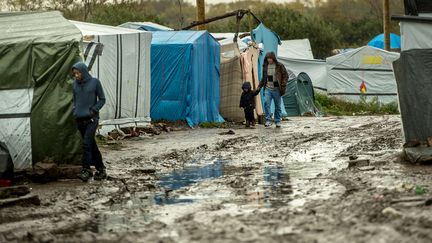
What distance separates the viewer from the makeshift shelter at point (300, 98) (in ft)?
103

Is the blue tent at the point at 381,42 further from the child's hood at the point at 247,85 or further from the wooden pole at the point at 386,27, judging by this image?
the child's hood at the point at 247,85

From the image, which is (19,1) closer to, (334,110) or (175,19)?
(334,110)

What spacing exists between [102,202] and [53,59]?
12.2 feet

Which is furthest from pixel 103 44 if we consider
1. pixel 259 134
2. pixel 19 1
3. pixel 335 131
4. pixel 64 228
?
pixel 19 1

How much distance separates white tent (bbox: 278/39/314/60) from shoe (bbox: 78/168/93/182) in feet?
93.6

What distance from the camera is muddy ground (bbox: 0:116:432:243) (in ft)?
25.4

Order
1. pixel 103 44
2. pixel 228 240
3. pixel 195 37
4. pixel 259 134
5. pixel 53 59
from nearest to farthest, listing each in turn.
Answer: pixel 228 240
pixel 53 59
pixel 103 44
pixel 259 134
pixel 195 37

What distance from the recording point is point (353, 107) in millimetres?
35344

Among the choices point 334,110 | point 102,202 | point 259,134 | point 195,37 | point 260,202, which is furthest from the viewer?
point 334,110

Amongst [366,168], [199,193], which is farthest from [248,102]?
[199,193]

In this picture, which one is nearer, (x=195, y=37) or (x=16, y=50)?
(x=16, y=50)

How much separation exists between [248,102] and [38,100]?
10.8m

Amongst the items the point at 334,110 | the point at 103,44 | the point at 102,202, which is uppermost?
the point at 103,44

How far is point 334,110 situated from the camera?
34438mm
